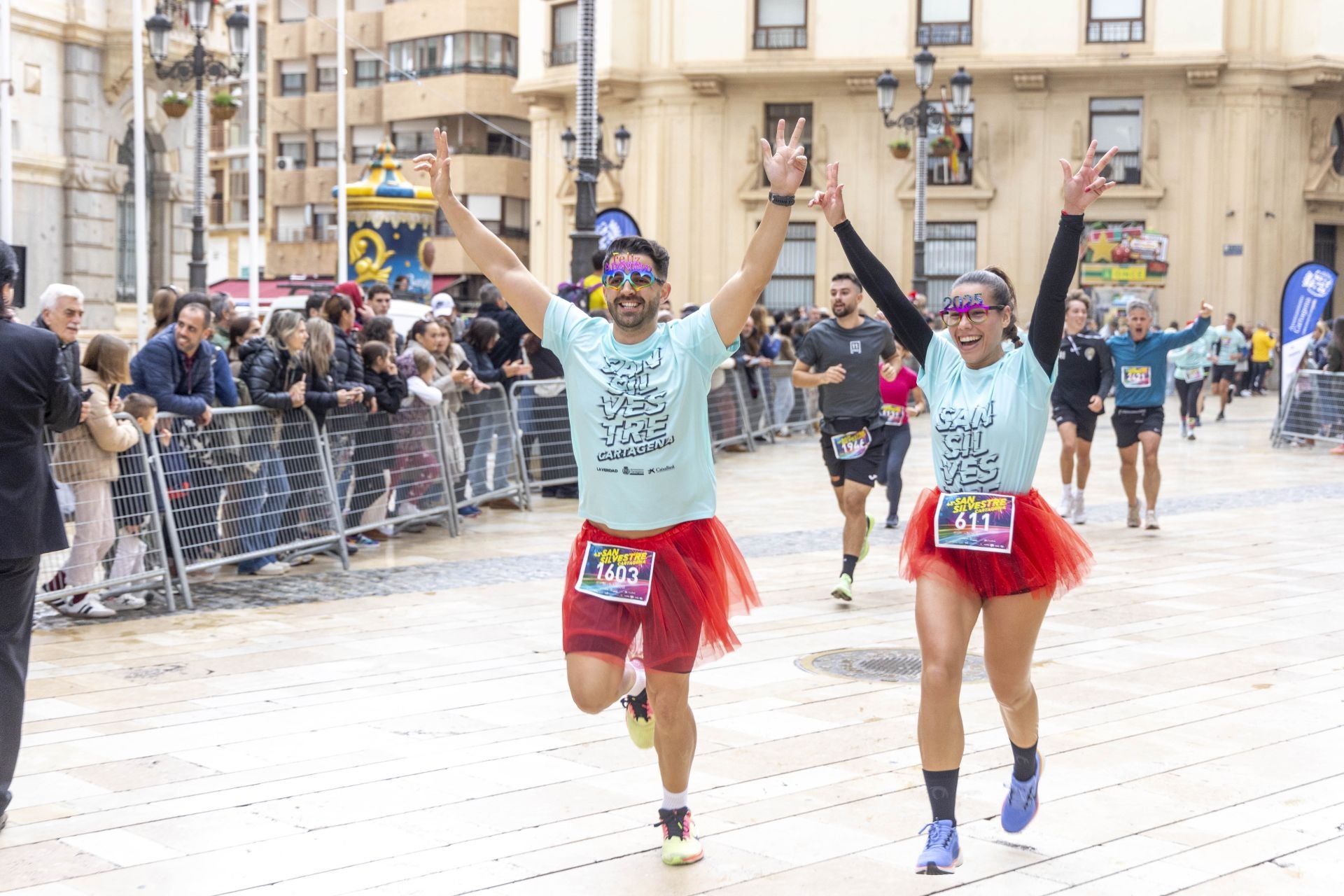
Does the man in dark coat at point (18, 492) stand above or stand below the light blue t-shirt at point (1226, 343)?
below

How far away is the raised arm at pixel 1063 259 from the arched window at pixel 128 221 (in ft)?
90.9

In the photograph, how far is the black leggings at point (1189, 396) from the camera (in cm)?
2439

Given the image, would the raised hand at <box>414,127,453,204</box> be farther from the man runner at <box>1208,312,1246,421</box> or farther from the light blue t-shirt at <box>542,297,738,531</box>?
the man runner at <box>1208,312,1246,421</box>

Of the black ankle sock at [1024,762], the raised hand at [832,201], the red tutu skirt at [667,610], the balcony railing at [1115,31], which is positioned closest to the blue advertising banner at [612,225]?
the raised hand at [832,201]

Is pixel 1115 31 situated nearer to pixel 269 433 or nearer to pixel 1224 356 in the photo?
pixel 1224 356

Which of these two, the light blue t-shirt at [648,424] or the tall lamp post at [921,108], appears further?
the tall lamp post at [921,108]

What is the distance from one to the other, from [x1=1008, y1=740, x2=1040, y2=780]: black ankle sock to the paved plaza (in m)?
0.23

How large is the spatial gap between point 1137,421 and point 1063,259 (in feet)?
29.3

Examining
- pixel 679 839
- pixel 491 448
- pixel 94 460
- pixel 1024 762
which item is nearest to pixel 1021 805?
pixel 1024 762

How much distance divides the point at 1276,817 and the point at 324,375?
24.1 ft

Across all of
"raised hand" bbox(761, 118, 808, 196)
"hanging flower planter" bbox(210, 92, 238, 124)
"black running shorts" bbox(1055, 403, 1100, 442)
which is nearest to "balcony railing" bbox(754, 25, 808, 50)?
"hanging flower planter" bbox(210, 92, 238, 124)

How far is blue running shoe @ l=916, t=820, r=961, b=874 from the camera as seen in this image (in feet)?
15.8

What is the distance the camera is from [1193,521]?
14188mm

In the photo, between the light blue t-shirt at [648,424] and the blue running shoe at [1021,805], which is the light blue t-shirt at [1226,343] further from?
the light blue t-shirt at [648,424]
